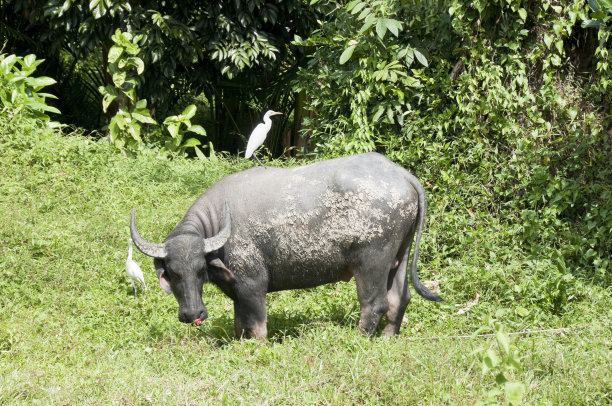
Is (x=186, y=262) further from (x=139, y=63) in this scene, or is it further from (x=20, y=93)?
(x=20, y=93)

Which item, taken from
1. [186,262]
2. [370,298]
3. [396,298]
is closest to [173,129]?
[186,262]

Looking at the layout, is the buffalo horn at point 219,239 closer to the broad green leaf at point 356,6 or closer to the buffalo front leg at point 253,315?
the buffalo front leg at point 253,315

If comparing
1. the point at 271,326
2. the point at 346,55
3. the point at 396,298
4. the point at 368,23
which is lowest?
the point at 271,326

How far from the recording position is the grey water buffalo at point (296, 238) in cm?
475

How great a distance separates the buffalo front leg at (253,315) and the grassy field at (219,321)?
0.35ft

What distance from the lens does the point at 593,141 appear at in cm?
627

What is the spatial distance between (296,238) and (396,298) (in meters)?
0.77

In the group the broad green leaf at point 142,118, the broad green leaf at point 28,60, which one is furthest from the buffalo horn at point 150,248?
the broad green leaf at point 28,60

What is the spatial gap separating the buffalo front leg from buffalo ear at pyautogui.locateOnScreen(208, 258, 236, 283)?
0.15 meters

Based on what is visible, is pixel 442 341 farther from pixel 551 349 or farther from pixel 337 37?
pixel 337 37

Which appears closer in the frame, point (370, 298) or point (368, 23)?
point (370, 298)

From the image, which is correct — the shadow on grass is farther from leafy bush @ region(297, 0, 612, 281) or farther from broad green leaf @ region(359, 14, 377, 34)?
broad green leaf @ region(359, 14, 377, 34)

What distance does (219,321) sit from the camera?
559 centimetres

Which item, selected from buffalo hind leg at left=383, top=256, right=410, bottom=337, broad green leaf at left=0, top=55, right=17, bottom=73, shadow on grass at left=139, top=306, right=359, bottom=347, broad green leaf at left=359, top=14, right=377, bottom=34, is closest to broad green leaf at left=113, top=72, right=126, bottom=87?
broad green leaf at left=0, top=55, right=17, bottom=73
